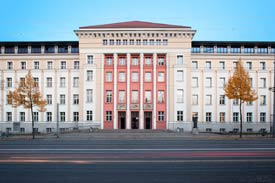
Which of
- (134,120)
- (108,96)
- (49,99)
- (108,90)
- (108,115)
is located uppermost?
(108,90)

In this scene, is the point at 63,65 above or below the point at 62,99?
above

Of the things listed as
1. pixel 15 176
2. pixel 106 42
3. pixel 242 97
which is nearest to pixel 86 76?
pixel 106 42

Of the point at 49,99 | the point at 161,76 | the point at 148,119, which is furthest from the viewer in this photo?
the point at 49,99

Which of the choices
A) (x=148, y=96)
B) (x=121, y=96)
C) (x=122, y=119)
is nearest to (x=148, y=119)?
(x=148, y=96)

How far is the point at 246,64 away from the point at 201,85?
33.1 ft

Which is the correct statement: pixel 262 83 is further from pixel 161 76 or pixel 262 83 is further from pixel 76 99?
pixel 76 99

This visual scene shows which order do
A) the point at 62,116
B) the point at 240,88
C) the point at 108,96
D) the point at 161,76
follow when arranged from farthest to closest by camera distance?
1. the point at 62,116
2. the point at 161,76
3. the point at 108,96
4. the point at 240,88

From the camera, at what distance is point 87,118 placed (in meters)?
48.3

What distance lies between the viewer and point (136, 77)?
49.2m

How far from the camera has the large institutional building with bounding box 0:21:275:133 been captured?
48062 mm

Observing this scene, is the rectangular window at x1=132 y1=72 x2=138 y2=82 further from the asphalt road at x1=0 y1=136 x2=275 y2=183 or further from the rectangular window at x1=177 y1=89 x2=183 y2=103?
the asphalt road at x1=0 y1=136 x2=275 y2=183

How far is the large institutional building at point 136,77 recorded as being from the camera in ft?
158

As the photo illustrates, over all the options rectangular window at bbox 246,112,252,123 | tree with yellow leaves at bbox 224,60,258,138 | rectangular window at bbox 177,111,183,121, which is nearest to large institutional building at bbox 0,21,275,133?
rectangular window at bbox 177,111,183,121

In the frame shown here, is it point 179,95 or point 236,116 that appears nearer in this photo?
point 179,95
